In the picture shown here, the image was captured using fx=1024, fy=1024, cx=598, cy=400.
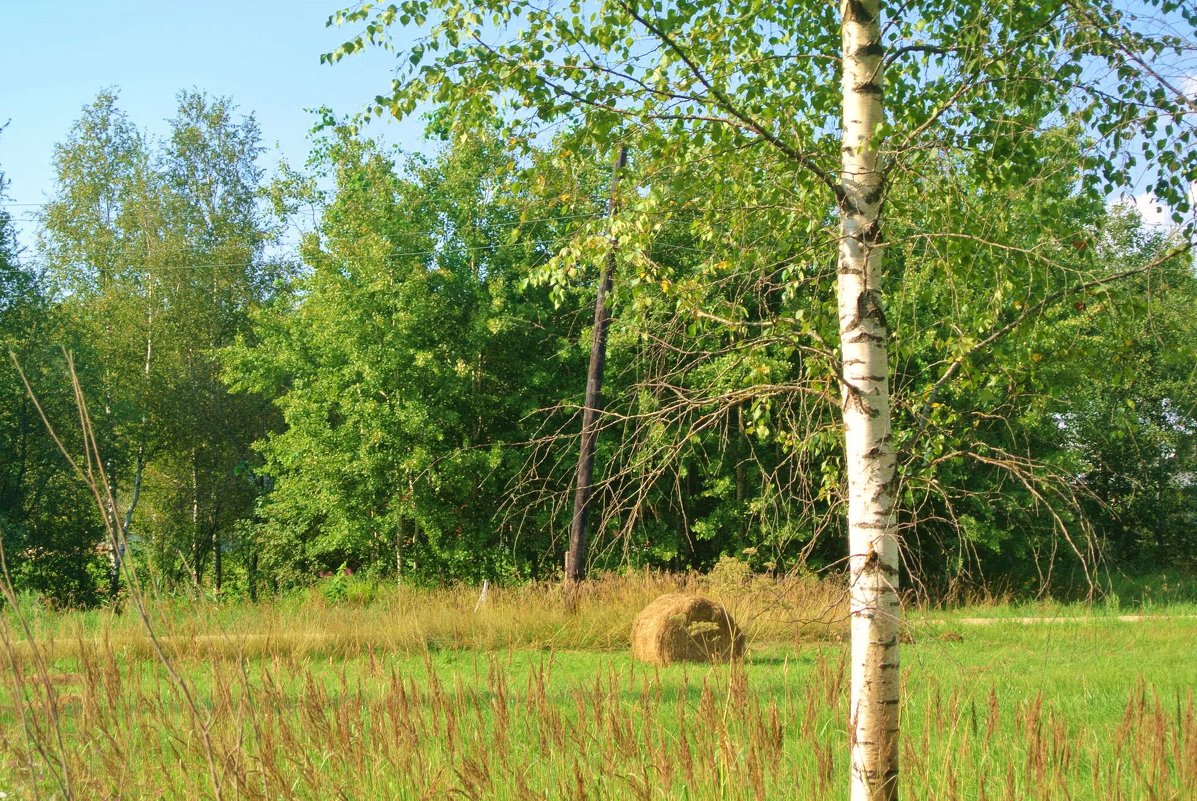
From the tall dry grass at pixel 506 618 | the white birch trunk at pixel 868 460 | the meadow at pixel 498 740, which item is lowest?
the tall dry grass at pixel 506 618

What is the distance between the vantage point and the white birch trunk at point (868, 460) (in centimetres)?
358

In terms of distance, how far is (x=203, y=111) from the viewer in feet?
102

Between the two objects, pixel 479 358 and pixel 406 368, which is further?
pixel 479 358

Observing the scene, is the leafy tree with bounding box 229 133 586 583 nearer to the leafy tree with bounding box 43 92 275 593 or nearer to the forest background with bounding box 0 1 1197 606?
the forest background with bounding box 0 1 1197 606

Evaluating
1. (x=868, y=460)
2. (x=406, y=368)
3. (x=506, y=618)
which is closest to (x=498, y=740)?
(x=868, y=460)

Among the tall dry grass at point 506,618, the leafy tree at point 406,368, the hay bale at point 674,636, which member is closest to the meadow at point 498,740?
the hay bale at point 674,636

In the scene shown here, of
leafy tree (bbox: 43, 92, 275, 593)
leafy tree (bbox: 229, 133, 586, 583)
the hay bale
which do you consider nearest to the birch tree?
the hay bale

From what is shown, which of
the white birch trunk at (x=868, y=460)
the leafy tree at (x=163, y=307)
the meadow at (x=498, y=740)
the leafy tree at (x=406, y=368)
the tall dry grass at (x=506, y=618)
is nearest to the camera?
the meadow at (x=498, y=740)

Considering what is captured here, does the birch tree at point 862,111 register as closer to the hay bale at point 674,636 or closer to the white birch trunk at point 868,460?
the white birch trunk at point 868,460

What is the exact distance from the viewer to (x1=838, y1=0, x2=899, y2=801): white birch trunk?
11.7ft

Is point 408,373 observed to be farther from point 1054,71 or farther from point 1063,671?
point 1054,71

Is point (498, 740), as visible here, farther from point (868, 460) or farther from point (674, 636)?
point (674, 636)

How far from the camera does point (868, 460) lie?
3631 millimetres

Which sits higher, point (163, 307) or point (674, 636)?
point (163, 307)
